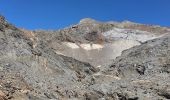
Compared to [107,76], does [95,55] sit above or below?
above

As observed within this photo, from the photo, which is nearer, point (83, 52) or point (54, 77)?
point (54, 77)

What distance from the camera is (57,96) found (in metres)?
21.5

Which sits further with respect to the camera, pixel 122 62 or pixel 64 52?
pixel 64 52

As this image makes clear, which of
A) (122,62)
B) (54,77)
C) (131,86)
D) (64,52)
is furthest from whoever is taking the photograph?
(64,52)

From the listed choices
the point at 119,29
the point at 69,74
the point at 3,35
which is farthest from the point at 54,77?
the point at 119,29

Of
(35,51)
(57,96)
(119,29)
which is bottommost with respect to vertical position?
(57,96)

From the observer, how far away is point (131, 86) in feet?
67.5

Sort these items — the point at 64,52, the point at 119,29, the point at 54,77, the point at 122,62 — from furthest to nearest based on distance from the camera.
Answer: the point at 119,29 → the point at 64,52 → the point at 122,62 → the point at 54,77

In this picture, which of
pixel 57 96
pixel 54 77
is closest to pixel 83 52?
pixel 54 77

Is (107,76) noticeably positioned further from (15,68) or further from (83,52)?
(83,52)

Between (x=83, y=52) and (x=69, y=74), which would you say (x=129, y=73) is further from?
(x=83, y=52)

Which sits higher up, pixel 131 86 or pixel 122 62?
pixel 122 62

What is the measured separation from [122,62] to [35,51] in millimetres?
7092

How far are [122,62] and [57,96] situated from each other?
1091 cm
